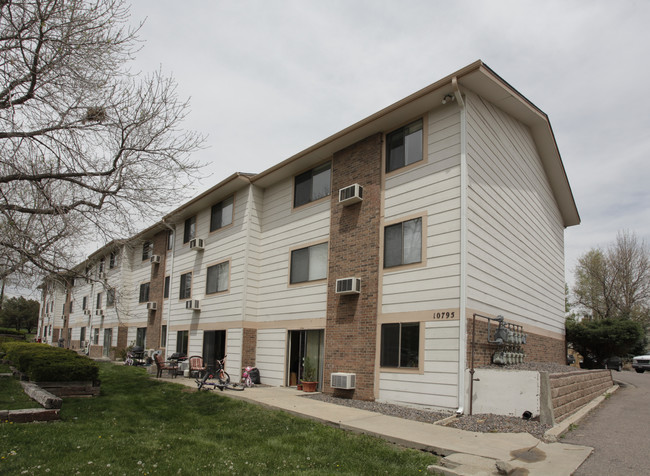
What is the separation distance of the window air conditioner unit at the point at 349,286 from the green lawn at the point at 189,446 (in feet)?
13.0

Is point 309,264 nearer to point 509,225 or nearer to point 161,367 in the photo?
point 509,225

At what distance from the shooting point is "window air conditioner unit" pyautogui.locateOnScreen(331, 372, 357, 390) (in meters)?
A: 12.8

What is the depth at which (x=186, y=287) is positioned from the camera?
22297 mm

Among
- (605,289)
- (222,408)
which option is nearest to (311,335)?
(222,408)

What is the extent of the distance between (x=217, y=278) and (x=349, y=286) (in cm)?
832

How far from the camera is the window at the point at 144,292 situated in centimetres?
2727

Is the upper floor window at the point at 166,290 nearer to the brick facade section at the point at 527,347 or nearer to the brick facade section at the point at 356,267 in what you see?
the brick facade section at the point at 356,267

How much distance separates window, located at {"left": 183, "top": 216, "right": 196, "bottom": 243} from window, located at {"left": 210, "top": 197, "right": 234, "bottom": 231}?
6.41 ft

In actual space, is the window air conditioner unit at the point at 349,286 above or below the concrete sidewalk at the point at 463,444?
above

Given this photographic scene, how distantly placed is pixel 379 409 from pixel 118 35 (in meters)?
9.53

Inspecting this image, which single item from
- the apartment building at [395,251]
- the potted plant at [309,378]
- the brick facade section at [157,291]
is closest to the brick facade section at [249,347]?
the apartment building at [395,251]

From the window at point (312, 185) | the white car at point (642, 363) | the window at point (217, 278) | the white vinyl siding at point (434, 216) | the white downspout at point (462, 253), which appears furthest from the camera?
the white car at point (642, 363)

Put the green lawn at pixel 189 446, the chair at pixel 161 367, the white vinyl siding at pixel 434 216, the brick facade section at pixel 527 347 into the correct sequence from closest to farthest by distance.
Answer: the green lawn at pixel 189 446 → the brick facade section at pixel 527 347 → the white vinyl siding at pixel 434 216 → the chair at pixel 161 367

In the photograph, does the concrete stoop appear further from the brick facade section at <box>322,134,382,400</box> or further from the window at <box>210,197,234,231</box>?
the window at <box>210,197,234,231</box>
